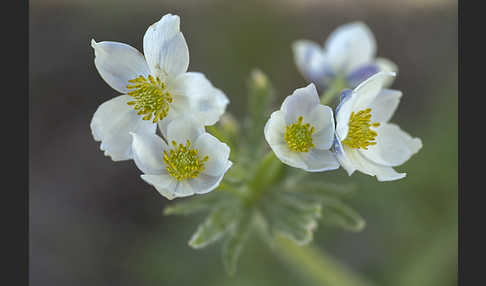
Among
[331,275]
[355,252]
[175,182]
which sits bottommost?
[355,252]

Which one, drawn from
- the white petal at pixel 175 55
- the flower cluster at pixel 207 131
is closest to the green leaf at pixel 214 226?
the flower cluster at pixel 207 131

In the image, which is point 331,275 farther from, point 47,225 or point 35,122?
point 35,122

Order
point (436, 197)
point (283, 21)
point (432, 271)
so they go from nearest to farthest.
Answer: point (432, 271), point (436, 197), point (283, 21)

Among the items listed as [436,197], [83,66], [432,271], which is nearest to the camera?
[432,271]

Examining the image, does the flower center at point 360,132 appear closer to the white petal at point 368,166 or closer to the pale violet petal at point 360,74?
the white petal at point 368,166

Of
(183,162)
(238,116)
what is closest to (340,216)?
(183,162)

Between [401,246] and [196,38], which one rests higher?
[196,38]

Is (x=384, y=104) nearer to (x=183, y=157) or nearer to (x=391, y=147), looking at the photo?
(x=391, y=147)

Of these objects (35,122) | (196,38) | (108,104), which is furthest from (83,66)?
(108,104)
